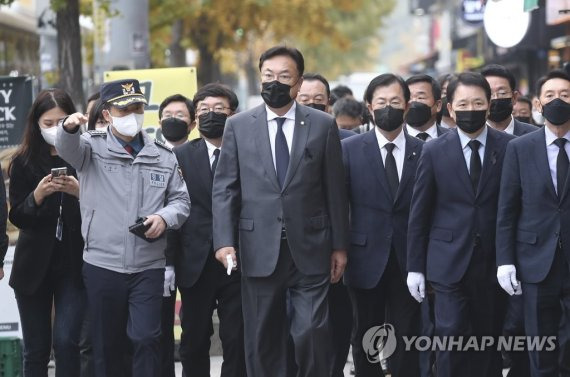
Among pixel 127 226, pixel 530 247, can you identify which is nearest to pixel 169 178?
pixel 127 226

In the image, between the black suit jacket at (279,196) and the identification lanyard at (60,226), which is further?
the identification lanyard at (60,226)

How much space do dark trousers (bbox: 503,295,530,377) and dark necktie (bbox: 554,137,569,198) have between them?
0.84 m

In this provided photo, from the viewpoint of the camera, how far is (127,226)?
7938 millimetres

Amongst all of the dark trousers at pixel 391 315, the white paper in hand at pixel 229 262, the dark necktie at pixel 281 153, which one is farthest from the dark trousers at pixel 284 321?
the dark trousers at pixel 391 315

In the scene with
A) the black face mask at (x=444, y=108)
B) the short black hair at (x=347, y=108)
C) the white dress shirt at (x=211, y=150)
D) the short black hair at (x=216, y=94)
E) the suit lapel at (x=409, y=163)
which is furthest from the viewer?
the short black hair at (x=347, y=108)

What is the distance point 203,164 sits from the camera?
9.02 metres

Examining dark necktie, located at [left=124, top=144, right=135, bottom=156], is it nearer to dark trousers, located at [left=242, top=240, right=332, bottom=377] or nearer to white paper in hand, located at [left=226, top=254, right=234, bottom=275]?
white paper in hand, located at [left=226, top=254, right=234, bottom=275]

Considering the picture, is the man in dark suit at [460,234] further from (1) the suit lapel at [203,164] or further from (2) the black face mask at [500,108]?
(1) the suit lapel at [203,164]

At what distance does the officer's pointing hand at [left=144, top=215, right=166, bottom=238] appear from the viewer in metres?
7.82

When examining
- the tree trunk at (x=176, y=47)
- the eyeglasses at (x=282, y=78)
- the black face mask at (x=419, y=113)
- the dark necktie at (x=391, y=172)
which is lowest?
the dark necktie at (x=391, y=172)

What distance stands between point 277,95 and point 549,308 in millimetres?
2163

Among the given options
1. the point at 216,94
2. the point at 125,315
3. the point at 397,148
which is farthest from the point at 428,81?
the point at 125,315

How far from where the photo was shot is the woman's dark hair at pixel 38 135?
8.48m

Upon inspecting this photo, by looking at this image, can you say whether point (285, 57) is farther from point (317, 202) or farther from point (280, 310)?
point (280, 310)
